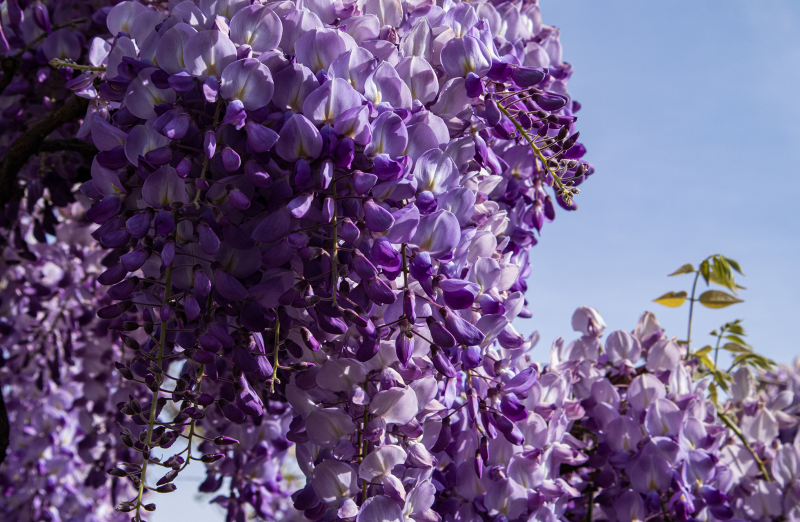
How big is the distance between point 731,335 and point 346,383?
1.37 meters

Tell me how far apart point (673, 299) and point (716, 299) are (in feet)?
0.34

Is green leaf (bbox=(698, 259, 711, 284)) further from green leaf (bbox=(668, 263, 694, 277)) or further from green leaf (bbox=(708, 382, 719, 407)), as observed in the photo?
green leaf (bbox=(708, 382, 719, 407))

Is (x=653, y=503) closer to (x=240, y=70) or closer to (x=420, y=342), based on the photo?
(x=420, y=342)

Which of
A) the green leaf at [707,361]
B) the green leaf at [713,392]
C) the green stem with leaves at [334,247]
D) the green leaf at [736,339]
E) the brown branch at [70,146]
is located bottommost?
the green stem with leaves at [334,247]

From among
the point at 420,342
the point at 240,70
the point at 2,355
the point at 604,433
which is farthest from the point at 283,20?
the point at 2,355

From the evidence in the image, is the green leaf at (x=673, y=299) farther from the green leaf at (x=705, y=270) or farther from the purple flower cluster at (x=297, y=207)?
the purple flower cluster at (x=297, y=207)

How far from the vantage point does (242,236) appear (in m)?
0.83

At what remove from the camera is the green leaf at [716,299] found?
1746 millimetres

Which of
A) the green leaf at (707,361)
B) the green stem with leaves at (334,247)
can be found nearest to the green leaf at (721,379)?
the green leaf at (707,361)

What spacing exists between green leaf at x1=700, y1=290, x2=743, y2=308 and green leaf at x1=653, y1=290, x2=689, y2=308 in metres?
0.04

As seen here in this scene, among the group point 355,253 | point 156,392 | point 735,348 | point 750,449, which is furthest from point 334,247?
point 735,348

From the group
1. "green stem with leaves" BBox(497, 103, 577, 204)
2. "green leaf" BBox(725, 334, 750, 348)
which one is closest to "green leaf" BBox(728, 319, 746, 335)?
"green leaf" BBox(725, 334, 750, 348)

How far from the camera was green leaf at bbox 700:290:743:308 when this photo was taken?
1.75 meters

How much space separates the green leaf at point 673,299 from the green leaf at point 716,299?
0.04 metres
